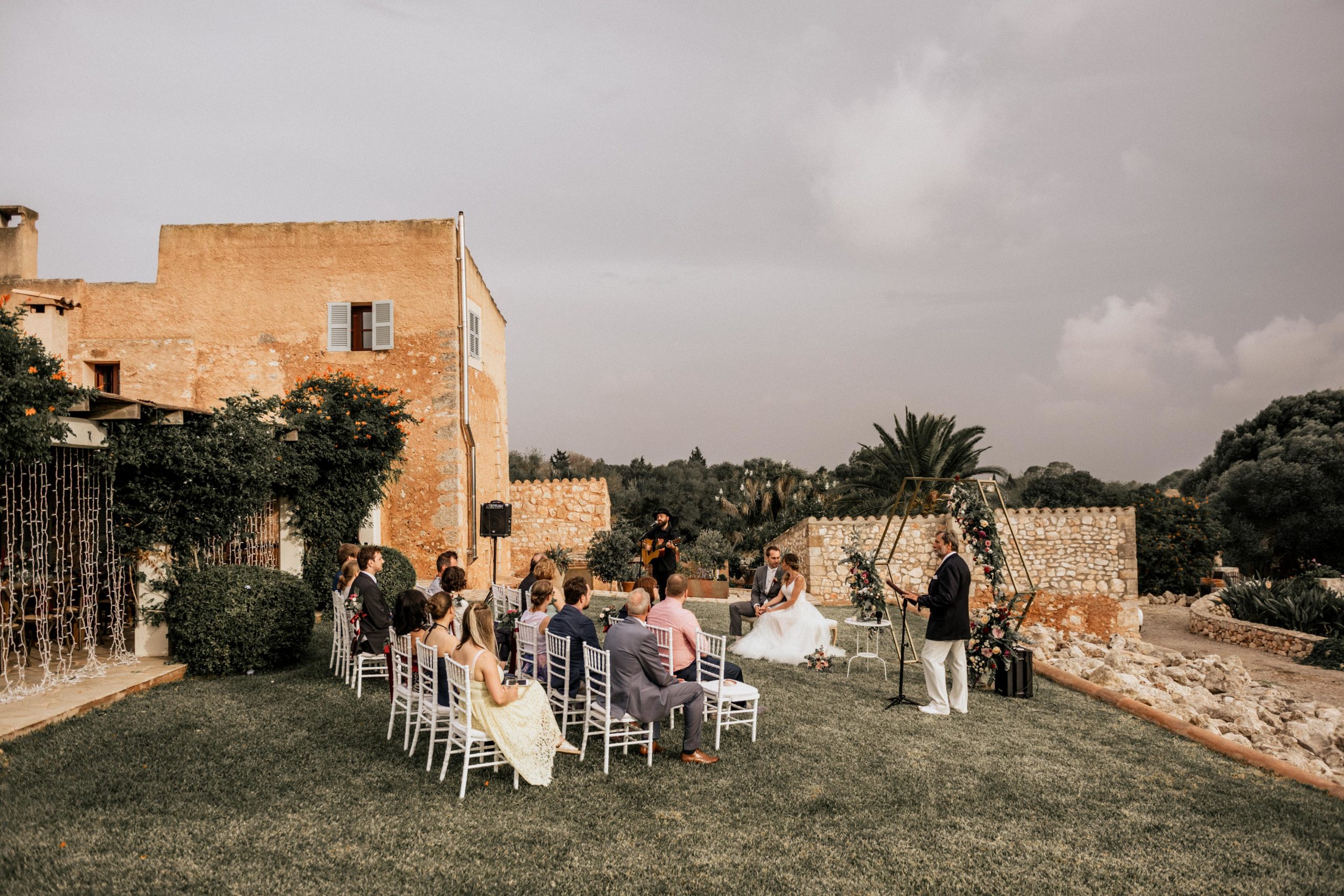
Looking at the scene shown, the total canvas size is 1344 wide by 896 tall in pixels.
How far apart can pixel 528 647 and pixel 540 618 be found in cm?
23

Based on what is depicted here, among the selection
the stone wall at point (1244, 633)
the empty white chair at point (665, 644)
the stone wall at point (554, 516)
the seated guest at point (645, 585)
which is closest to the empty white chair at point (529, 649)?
the seated guest at point (645, 585)

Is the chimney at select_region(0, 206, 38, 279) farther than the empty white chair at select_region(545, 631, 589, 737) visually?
Yes

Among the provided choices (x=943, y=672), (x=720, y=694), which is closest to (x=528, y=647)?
(x=720, y=694)

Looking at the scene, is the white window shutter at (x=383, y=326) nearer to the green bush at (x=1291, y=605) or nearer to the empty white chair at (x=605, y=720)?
the empty white chair at (x=605, y=720)

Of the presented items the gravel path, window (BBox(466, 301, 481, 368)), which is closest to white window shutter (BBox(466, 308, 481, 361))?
window (BBox(466, 301, 481, 368))

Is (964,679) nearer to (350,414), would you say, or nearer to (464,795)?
(464,795)

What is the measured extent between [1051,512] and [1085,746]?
15900mm

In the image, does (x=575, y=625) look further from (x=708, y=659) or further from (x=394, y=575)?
(x=394, y=575)

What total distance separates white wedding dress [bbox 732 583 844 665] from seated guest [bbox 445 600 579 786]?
15.0 feet

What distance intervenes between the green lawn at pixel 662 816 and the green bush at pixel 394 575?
419 cm

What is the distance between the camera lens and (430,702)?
5.27 metres

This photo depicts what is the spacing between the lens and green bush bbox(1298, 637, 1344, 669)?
1352 centimetres

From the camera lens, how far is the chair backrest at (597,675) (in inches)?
210

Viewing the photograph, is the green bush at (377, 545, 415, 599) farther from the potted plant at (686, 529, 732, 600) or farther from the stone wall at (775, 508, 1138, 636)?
the stone wall at (775, 508, 1138, 636)
